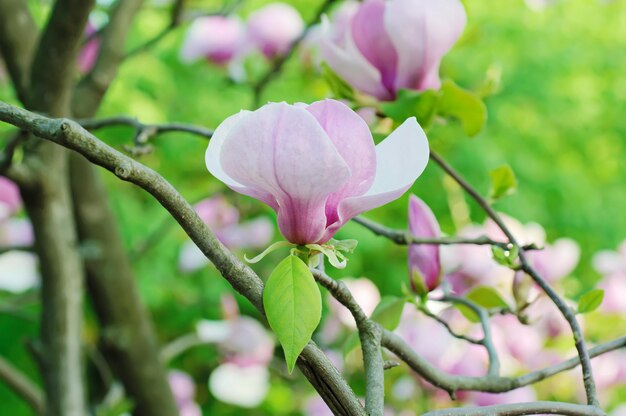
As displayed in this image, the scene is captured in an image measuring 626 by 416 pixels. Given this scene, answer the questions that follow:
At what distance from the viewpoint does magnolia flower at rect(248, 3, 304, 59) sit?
219 centimetres

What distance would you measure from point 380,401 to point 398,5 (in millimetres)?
403

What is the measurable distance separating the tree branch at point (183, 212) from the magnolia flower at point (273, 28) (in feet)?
5.78

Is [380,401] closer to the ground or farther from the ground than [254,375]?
closer to the ground

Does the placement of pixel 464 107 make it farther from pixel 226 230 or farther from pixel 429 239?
pixel 226 230

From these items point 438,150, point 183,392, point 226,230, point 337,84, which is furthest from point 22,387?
point 438,150

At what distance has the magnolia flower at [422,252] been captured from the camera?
0.69m

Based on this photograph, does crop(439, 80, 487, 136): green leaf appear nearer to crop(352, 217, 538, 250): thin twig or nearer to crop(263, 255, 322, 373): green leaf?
crop(352, 217, 538, 250): thin twig

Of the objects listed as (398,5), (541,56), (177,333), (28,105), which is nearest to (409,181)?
(398,5)

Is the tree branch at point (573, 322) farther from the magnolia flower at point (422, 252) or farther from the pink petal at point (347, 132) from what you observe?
the pink petal at point (347, 132)

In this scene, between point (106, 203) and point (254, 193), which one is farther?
point (106, 203)

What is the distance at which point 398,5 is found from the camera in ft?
Result: 2.45

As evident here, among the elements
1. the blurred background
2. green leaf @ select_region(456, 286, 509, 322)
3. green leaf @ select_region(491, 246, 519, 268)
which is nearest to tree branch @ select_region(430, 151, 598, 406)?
green leaf @ select_region(491, 246, 519, 268)

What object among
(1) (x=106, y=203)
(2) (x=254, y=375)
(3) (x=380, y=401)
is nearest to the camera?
(3) (x=380, y=401)

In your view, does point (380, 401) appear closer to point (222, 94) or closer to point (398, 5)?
point (398, 5)
